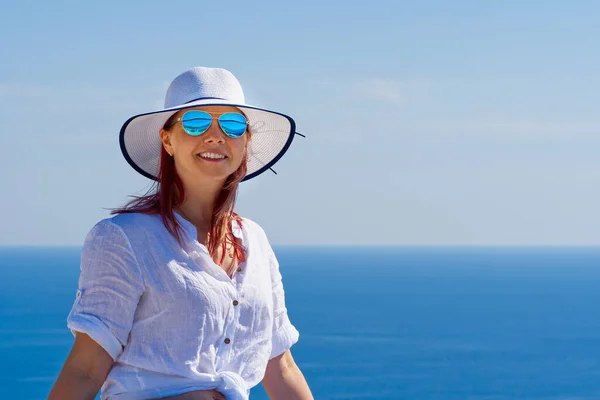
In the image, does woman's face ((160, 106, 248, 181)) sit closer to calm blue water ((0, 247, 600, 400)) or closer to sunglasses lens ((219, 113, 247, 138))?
sunglasses lens ((219, 113, 247, 138))

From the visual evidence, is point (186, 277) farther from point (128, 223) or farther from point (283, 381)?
point (283, 381)

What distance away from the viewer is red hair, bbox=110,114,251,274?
176 cm

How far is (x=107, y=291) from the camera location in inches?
64.4

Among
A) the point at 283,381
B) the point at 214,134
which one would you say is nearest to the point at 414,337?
the point at 283,381

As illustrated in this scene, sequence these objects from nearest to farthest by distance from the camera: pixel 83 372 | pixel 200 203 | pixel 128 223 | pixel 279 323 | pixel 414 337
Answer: pixel 83 372, pixel 128 223, pixel 200 203, pixel 279 323, pixel 414 337

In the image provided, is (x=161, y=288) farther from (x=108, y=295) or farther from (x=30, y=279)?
(x=30, y=279)

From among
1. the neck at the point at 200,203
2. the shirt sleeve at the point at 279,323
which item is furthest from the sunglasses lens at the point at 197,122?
the shirt sleeve at the point at 279,323

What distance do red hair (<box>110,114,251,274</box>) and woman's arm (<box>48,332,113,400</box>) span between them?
27 centimetres

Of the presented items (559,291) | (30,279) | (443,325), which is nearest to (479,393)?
(443,325)

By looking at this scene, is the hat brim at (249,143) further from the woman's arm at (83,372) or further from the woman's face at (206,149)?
the woman's arm at (83,372)

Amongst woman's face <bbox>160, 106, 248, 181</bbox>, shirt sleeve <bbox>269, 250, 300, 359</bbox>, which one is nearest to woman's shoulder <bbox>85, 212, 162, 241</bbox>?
woman's face <bbox>160, 106, 248, 181</bbox>

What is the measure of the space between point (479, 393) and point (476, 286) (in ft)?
177

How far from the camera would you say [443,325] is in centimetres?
6650

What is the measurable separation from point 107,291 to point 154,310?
97mm
